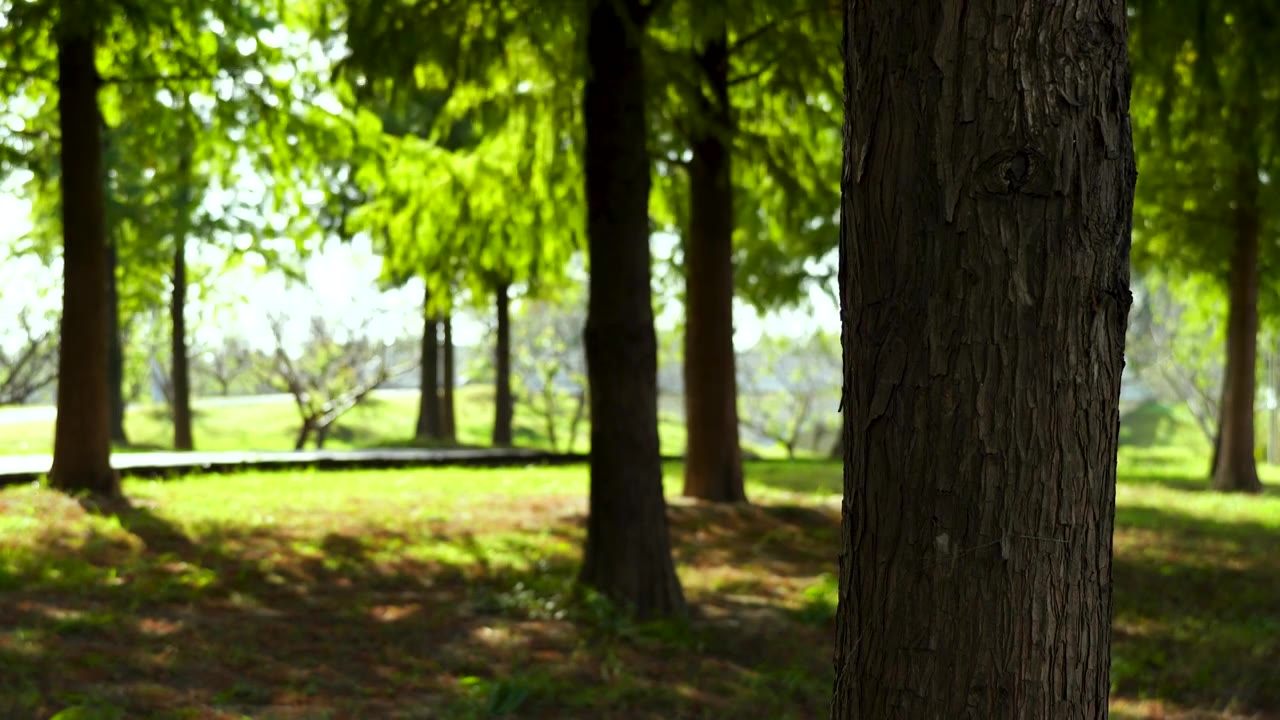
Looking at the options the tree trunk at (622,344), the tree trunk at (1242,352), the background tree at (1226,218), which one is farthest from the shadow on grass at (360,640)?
the tree trunk at (1242,352)

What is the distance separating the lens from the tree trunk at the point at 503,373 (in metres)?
23.6

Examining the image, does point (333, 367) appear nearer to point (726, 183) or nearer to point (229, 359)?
A: point (229, 359)

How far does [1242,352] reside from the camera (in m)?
17.1

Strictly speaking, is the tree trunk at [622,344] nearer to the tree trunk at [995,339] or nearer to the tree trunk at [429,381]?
the tree trunk at [995,339]

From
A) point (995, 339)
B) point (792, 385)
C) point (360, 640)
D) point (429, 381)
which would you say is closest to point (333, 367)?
point (429, 381)

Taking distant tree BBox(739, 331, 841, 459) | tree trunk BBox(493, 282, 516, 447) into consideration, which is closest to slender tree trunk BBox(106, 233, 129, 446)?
tree trunk BBox(493, 282, 516, 447)

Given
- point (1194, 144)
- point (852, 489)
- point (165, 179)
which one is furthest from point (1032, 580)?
point (165, 179)

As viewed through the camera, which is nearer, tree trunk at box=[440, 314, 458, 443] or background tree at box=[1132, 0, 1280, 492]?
background tree at box=[1132, 0, 1280, 492]

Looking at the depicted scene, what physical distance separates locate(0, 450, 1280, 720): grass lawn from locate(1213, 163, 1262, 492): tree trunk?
556 cm

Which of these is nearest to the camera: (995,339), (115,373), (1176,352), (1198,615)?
(995,339)

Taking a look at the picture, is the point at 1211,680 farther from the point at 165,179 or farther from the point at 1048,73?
the point at 165,179

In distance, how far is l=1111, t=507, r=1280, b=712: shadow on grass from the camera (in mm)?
6566

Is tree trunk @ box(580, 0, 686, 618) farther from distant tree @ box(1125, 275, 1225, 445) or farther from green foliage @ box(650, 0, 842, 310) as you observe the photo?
distant tree @ box(1125, 275, 1225, 445)

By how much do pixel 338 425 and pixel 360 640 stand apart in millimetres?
31854
